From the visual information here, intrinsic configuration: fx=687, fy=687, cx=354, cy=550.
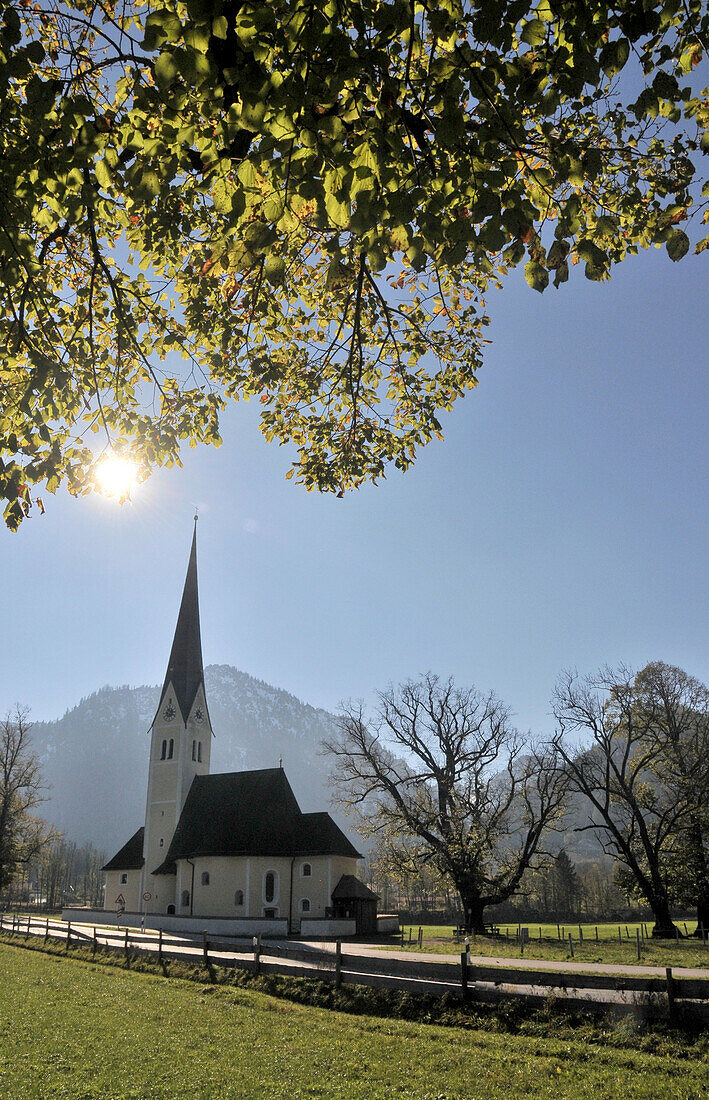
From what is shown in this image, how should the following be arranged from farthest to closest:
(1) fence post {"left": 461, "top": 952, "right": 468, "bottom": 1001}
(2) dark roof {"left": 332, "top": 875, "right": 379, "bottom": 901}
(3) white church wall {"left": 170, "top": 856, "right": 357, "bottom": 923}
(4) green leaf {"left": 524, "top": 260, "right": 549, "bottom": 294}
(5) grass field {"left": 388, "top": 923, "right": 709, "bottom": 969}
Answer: (3) white church wall {"left": 170, "top": 856, "right": 357, "bottom": 923} → (2) dark roof {"left": 332, "top": 875, "right": 379, "bottom": 901} → (5) grass field {"left": 388, "top": 923, "right": 709, "bottom": 969} → (1) fence post {"left": 461, "top": 952, "right": 468, "bottom": 1001} → (4) green leaf {"left": 524, "top": 260, "right": 549, "bottom": 294}

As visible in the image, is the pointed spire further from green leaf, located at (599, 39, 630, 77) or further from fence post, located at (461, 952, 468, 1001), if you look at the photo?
green leaf, located at (599, 39, 630, 77)

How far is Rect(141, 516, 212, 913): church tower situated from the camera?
45.1 metres

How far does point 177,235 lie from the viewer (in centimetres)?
638

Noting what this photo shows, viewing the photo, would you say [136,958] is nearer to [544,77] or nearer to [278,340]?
[278,340]

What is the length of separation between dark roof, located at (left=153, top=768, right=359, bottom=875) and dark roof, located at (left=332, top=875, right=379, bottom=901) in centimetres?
156

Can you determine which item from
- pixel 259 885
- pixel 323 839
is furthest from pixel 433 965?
pixel 259 885

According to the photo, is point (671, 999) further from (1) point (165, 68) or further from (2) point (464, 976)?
(1) point (165, 68)

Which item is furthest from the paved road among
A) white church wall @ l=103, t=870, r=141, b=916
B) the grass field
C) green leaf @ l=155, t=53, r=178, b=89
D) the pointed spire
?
the pointed spire

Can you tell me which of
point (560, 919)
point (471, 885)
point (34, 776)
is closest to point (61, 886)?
point (34, 776)

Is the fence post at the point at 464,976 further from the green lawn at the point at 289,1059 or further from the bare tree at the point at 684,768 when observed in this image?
the bare tree at the point at 684,768

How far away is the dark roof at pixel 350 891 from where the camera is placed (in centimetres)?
3869

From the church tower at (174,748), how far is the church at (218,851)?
72 mm

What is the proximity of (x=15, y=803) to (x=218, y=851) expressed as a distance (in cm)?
1746

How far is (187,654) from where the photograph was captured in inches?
2019
